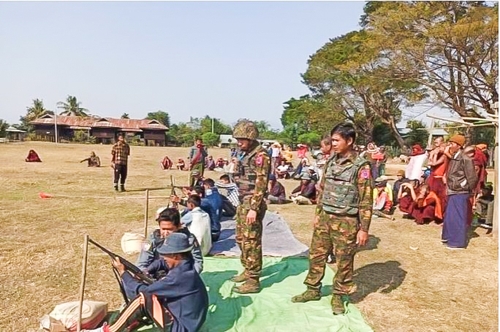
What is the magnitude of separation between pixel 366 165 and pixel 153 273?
6.77 feet

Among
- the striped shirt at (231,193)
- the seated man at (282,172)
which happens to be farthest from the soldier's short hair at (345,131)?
the seated man at (282,172)

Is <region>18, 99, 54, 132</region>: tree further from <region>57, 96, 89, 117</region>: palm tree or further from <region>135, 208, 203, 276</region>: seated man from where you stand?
<region>135, 208, 203, 276</region>: seated man

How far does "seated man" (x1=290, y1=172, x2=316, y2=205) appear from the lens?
10328 mm

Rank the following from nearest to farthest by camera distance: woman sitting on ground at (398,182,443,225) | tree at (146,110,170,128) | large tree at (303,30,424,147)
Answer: woman sitting on ground at (398,182,443,225)
large tree at (303,30,424,147)
tree at (146,110,170,128)

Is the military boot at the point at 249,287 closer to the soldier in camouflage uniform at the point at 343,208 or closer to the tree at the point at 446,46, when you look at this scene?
the soldier in camouflage uniform at the point at 343,208

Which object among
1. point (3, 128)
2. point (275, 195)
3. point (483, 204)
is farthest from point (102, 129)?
point (483, 204)

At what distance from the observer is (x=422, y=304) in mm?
4328

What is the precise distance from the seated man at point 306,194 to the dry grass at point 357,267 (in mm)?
599

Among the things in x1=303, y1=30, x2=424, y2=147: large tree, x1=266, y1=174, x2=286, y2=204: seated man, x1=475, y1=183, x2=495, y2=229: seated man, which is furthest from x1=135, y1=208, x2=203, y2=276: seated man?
x1=303, y1=30, x2=424, y2=147: large tree

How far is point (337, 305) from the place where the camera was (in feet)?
13.0

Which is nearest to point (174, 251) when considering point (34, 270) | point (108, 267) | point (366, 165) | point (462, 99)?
point (366, 165)

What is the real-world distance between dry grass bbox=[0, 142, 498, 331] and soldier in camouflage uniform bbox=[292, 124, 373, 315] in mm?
545

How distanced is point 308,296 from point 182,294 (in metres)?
1.50

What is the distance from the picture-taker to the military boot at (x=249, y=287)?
437cm
